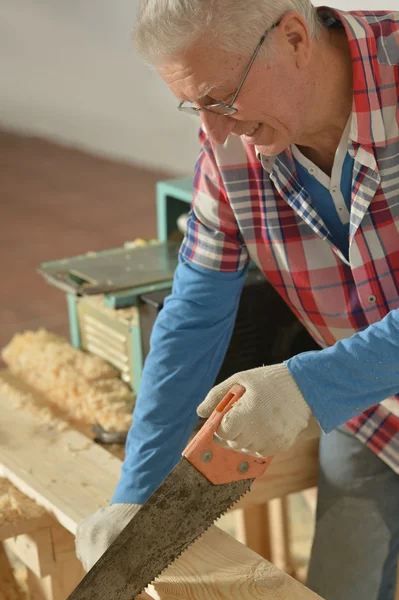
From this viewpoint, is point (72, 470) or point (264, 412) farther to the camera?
point (72, 470)

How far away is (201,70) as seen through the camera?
1.30m

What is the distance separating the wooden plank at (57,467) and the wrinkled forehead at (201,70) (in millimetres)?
848

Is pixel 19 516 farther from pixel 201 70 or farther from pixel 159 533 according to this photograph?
pixel 201 70

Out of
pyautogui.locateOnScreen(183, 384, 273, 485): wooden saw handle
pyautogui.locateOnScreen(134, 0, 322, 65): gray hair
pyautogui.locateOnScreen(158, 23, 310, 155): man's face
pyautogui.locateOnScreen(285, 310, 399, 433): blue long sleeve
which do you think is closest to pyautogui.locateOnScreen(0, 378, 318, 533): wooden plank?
pyautogui.locateOnScreen(183, 384, 273, 485): wooden saw handle

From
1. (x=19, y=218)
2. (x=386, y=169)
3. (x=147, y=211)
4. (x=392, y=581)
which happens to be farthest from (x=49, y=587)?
(x=19, y=218)

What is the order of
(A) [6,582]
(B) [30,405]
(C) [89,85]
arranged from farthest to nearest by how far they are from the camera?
(C) [89,85] < (B) [30,405] < (A) [6,582]

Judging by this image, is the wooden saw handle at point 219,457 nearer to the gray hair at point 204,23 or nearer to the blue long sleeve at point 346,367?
the blue long sleeve at point 346,367

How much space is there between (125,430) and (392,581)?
69cm

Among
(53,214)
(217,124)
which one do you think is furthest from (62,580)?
(53,214)

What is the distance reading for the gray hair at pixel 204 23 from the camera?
1.25 metres

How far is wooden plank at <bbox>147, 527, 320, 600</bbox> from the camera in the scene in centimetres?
138

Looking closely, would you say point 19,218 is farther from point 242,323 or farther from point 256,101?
point 256,101

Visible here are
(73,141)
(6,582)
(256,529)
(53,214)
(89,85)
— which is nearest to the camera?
(6,582)

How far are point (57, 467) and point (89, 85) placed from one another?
9.85ft
